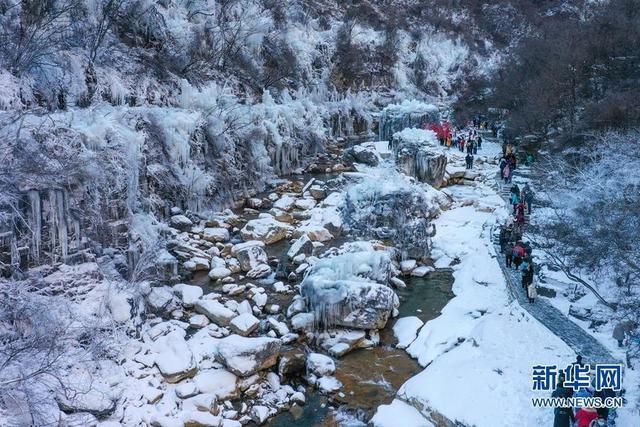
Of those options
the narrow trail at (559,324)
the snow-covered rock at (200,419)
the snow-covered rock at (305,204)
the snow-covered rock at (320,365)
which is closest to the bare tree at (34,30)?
the snow-covered rock at (305,204)

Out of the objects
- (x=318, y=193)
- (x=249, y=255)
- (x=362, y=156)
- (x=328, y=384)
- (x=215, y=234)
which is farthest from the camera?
(x=362, y=156)

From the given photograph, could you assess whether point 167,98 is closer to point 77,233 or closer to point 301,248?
point 301,248

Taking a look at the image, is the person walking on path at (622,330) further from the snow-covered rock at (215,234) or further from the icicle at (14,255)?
the icicle at (14,255)

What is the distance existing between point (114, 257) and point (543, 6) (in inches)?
1866

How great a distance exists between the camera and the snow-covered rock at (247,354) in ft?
28.8

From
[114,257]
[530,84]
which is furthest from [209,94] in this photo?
[530,84]

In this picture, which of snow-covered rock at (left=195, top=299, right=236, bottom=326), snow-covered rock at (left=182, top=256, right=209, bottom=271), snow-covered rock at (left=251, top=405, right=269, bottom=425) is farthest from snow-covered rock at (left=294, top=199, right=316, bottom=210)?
snow-covered rock at (left=251, top=405, right=269, bottom=425)

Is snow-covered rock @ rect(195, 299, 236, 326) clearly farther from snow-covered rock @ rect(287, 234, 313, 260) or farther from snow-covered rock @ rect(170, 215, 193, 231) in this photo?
snow-covered rock @ rect(170, 215, 193, 231)

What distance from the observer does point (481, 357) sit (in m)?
8.55

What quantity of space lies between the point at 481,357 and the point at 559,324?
1.78 meters

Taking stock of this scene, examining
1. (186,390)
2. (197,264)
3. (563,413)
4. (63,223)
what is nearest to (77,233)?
(63,223)

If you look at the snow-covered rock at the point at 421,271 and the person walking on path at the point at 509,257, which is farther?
the snow-covered rock at the point at 421,271

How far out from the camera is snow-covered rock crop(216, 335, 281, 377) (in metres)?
8.78

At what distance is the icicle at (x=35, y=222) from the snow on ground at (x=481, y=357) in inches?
280
